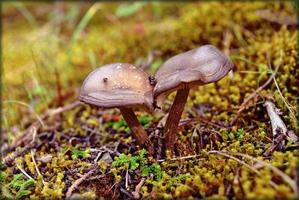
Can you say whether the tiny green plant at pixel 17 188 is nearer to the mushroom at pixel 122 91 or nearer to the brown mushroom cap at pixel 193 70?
the mushroom at pixel 122 91

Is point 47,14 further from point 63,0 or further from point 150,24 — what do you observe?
point 150,24

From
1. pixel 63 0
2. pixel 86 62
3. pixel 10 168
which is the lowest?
pixel 10 168

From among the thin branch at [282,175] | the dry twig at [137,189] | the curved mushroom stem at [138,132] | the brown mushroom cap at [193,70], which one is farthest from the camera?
the curved mushroom stem at [138,132]

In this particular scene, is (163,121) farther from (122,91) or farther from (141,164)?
(122,91)

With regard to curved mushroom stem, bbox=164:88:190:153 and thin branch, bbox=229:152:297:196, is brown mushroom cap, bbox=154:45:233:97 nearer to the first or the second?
curved mushroom stem, bbox=164:88:190:153

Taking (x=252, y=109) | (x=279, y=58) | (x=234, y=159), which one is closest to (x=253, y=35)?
(x=279, y=58)

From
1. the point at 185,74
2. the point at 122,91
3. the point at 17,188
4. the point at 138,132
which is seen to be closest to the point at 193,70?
the point at 185,74

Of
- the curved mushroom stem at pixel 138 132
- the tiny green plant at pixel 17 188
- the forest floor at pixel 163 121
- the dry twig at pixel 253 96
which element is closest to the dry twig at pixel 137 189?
the forest floor at pixel 163 121
